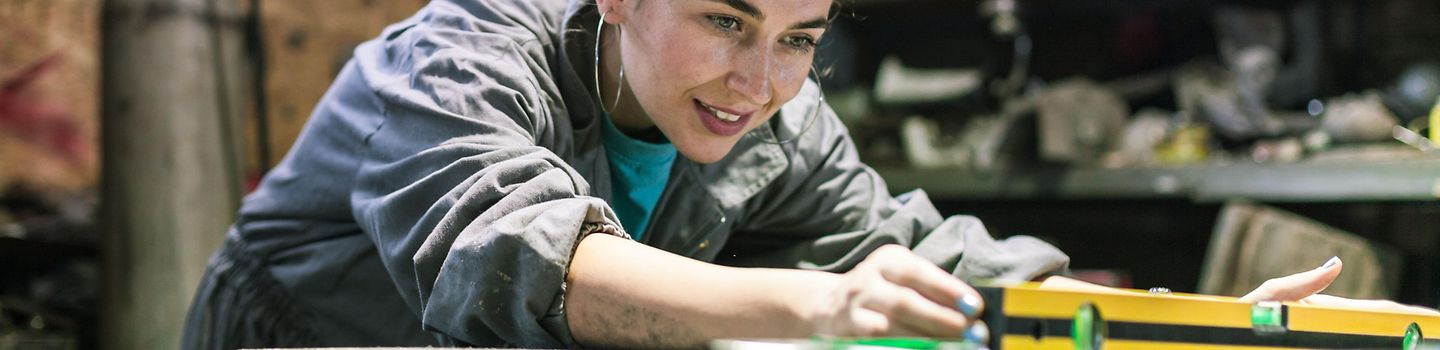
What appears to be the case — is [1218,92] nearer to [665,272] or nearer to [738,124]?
[738,124]

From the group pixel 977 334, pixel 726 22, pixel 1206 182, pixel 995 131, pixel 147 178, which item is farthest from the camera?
pixel 995 131

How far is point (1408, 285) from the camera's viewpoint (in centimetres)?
215

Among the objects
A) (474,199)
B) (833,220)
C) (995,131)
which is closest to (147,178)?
Answer: (833,220)

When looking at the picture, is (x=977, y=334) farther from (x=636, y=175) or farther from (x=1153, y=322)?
(x=636, y=175)

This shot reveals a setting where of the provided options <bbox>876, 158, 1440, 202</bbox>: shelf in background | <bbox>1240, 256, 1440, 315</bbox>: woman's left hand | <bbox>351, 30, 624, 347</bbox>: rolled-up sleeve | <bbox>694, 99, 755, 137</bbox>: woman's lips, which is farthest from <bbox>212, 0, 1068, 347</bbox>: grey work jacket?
<bbox>876, 158, 1440, 202</bbox>: shelf in background

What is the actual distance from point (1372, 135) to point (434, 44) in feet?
6.12

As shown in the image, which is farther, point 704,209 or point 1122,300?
point 704,209

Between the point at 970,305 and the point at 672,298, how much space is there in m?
0.18

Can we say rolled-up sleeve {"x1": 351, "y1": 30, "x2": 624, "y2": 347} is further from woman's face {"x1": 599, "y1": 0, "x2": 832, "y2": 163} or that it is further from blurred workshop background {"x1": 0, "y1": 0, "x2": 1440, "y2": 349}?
blurred workshop background {"x1": 0, "y1": 0, "x2": 1440, "y2": 349}

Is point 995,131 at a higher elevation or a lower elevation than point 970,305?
lower

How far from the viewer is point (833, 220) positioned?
1.12 m

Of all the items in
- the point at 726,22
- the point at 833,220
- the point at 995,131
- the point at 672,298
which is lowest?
the point at 995,131

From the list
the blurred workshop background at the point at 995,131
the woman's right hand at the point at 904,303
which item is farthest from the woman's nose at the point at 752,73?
the blurred workshop background at the point at 995,131

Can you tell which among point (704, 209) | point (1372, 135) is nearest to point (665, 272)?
point (704, 209)
